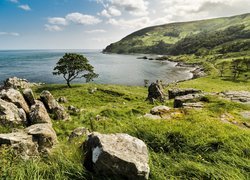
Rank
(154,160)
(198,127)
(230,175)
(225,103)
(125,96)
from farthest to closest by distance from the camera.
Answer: (125,96), (225,103), (198,127), (154,160), (230,175)

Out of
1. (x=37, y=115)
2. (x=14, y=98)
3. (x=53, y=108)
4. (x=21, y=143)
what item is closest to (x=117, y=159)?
(x=21, y=143)

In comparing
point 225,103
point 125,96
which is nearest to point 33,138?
point 225,103

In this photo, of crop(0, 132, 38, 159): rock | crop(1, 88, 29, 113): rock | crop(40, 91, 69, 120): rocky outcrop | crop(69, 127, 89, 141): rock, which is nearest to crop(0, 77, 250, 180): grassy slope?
crop(0, 132, 38, 159): rock

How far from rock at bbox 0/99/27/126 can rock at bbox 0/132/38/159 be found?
5935 millimetres

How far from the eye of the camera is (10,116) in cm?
1509

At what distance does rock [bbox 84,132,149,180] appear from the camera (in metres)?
6.03

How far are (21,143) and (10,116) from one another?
751cm

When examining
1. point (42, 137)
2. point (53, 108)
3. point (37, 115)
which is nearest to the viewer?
point (42, 137)

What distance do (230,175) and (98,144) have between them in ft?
12.2

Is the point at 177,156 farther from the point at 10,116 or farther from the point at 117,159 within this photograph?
the point at 10,116

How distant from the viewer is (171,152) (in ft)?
25.9

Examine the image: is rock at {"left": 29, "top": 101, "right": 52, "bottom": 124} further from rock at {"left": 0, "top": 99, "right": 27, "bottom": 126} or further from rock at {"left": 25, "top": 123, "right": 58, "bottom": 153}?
rock at {"left": 25, "top": 123, "right": 58, "bottom": 153}

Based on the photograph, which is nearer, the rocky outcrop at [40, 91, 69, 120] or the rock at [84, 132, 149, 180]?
the rock at [84, 132, 149, 180]

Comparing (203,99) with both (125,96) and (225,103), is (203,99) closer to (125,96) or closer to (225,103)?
(225,103)
